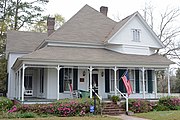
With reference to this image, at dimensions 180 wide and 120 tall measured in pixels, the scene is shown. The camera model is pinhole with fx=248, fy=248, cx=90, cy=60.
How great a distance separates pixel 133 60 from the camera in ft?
63.6

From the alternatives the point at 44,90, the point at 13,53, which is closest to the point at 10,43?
the point at 13,53

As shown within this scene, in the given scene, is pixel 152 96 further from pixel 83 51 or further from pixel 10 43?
pixel 10 43

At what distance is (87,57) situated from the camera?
18.3 meters

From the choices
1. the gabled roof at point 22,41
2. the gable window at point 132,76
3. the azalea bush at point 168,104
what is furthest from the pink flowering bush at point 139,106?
the gabled roof at point 22,41

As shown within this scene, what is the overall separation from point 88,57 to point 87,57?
0.29ft

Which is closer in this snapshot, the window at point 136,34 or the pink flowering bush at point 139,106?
the pink flowering bush at point 139,106

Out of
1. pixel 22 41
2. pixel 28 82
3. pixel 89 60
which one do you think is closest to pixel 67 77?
pixel 89 60

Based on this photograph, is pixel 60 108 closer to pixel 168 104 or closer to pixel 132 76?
pixel 168 104

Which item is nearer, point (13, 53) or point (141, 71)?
point (141, 71)

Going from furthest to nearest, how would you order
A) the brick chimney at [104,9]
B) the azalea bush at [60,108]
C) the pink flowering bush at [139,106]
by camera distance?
the brick chimney at [104,9] → the pink flowering bush at [139,106] → the azalea bush at [60,108]

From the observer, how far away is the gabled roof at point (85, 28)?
20.8 meters

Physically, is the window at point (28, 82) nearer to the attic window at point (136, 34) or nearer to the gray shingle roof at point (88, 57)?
the gray shingle roof at point (88, 57)

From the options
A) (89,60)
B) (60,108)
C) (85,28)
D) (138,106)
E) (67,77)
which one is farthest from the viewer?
(85,28)

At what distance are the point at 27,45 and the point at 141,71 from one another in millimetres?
12186
